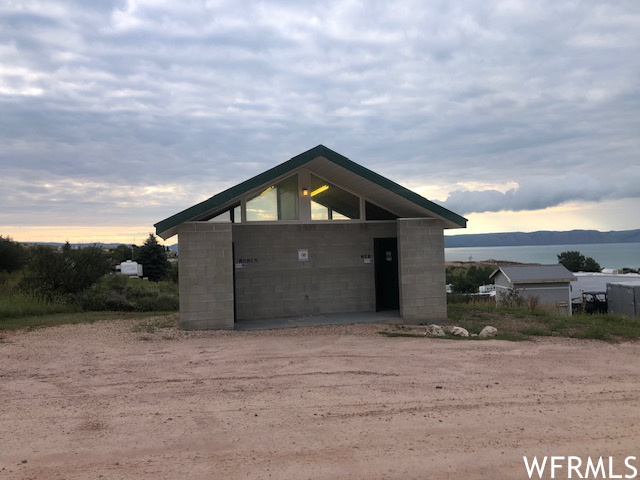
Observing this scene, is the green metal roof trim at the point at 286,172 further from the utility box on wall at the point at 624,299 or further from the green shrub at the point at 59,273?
the utility box on wall at the point at 624,299

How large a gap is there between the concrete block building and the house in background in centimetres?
1348

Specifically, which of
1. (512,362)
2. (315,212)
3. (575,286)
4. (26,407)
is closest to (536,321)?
(512,362)

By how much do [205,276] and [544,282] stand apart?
2051 cm

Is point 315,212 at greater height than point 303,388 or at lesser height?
greater

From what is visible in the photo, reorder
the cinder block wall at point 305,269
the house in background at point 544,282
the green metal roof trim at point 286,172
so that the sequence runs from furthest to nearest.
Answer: the house in background at point 544,282 < the cinder block wall at point 305,269 < the green metal roof trim at point 286,172

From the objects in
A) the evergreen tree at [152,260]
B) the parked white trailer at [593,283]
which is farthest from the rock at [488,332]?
the evergreen tree at [152,260]

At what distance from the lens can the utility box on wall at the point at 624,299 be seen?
22844mm

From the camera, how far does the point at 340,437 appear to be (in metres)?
5.09

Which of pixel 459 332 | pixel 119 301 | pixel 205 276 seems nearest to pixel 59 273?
pixel 119 301

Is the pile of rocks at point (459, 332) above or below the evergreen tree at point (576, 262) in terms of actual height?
below

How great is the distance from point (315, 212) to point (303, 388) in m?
7.31

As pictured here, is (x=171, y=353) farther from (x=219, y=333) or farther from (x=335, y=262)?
(x=335, y=262)

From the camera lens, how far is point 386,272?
1484 centimetres

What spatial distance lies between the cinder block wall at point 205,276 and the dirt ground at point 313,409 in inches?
75.8
